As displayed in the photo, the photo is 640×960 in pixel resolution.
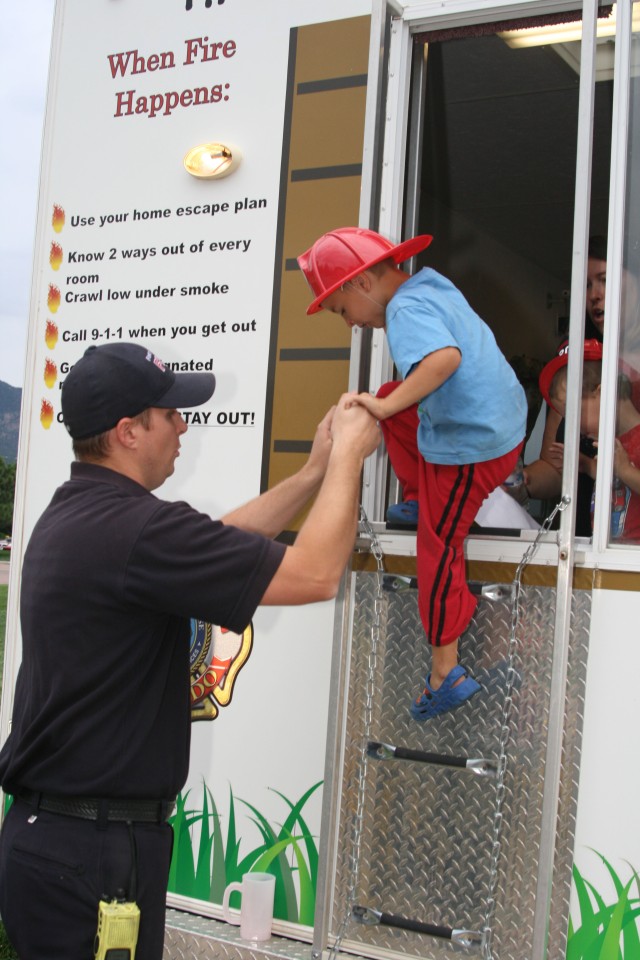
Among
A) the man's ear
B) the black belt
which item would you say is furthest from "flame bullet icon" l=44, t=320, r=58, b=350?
the black belt

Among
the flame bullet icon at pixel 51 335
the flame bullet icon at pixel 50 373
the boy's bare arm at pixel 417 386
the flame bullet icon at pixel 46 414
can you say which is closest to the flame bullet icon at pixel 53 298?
the flame bullet icon at pixel 51 335

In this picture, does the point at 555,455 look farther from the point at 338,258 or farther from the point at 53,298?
the point at 53,298

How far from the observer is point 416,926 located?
3033 millimetres

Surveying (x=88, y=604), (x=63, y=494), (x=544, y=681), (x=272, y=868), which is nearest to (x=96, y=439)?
(x=63, y=494)

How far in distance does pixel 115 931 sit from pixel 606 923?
1.30m

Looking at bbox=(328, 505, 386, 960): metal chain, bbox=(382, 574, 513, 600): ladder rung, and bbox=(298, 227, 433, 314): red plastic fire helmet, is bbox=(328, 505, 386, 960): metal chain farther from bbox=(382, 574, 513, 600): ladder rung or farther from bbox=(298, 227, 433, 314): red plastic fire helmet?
bbox=(298, 227, 433, 314): red plastic fire helmet

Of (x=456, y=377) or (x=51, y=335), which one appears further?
(x=51, y=335)

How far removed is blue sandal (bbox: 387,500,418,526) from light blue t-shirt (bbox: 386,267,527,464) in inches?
10.1

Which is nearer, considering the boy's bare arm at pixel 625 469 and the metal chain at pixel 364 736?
the boy's bare arm at pixel 625 469

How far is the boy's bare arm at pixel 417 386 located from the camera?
268cm

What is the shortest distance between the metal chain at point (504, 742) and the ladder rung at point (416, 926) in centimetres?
4

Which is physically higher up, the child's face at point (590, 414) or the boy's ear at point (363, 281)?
the boy's ear at point (363, 281)

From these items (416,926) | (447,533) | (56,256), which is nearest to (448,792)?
→ (416,926)

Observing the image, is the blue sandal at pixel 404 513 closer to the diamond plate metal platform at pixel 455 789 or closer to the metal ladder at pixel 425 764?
the metal ladder at pixel 425 764
